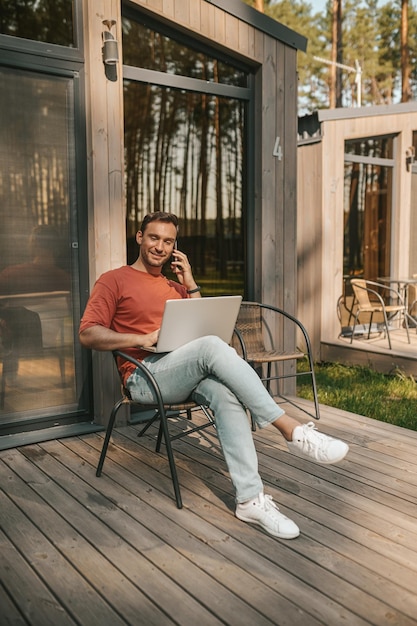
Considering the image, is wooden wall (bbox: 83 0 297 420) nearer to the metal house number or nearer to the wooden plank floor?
the metal house number

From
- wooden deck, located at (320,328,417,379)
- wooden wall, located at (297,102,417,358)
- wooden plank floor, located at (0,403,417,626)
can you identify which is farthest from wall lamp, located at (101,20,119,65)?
wooden deck, located at (320,328,417,379)

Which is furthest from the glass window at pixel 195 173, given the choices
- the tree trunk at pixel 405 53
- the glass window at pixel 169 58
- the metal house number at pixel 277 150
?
the tree trunk at pixel 405 53

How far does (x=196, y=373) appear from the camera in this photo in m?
2.63

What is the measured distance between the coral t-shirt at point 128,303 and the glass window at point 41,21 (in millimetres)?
1542

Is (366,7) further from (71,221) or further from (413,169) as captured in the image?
(71,221)

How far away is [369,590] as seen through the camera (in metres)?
2.02

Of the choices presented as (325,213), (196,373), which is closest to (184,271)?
(196,373)

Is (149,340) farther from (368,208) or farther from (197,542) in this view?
(368,208)

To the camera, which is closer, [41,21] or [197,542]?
[197,542]

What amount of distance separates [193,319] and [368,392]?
2681 mm

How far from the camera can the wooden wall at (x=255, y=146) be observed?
11.8ft

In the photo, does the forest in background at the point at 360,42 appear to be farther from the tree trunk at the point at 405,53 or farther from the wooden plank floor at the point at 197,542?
the wooden plank floor at the point at 197,542

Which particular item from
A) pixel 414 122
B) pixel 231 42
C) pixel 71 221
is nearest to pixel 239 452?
pixel 71 221

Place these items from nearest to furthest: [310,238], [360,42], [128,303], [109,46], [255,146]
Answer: [128,303], [109,46], [255,146], [310,238], [360,42]
